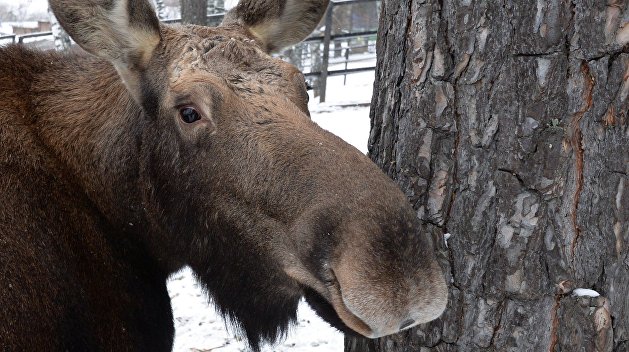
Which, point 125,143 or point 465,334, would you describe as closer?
point 465,334

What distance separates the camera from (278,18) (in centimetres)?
367

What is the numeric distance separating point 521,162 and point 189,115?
1439 millimetres

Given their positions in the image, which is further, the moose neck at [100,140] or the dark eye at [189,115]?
the moose neck at [100,140]

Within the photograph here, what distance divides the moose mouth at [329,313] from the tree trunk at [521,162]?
2.21 ft

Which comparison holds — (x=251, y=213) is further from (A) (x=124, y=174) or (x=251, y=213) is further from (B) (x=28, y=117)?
(B) (x=28, y=117)

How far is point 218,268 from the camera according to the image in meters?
3.12

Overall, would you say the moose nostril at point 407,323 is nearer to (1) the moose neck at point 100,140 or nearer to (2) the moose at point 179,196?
(2) the moose at point 179,196

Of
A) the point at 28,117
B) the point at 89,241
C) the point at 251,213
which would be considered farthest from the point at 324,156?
the point at 28,117

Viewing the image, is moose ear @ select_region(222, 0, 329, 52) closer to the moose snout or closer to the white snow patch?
the moose snout

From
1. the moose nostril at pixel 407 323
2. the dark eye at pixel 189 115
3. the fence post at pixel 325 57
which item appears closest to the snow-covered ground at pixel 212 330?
the dark eye at pixel 189 115

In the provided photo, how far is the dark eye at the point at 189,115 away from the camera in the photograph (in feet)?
9.47

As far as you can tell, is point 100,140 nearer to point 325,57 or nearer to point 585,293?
point 585,293

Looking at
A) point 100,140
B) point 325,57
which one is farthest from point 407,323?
point 325,57

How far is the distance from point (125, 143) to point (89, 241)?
0.51m
